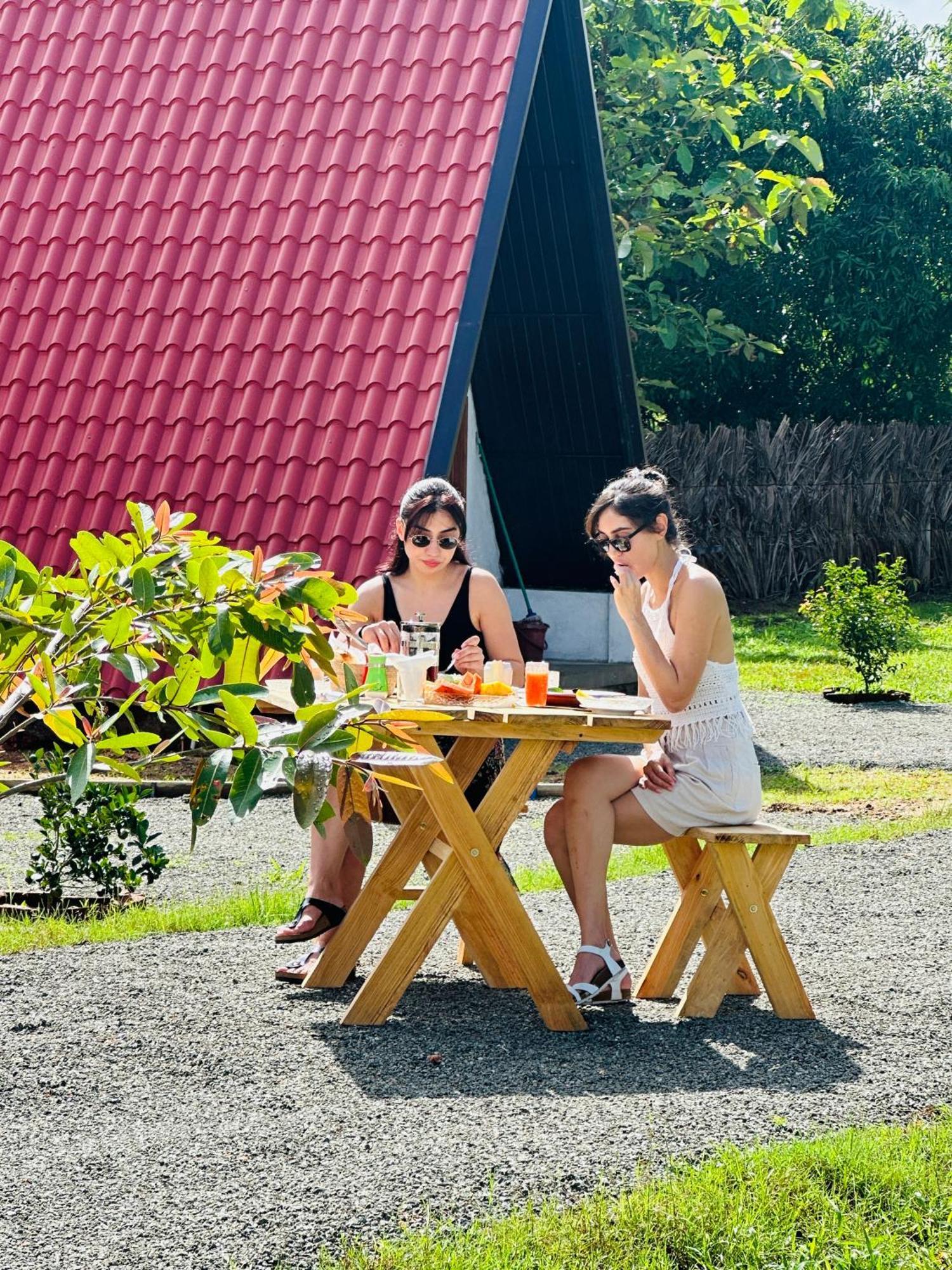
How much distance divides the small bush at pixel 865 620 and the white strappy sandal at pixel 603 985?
886 cm

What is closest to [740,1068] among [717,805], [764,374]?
[717,805]

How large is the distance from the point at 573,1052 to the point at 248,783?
9.34 ft

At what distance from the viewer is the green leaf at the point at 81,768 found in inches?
81.7

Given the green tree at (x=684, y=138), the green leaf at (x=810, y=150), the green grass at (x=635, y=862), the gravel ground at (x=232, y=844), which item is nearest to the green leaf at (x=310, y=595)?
the green grass at (x=635, y=862)

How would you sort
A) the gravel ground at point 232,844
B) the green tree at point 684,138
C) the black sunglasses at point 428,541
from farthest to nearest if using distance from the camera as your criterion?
the green tree at point 684,138
the gravel ground at point 232,844
the black sunglasses at point 428,541

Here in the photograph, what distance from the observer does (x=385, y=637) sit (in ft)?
18.9

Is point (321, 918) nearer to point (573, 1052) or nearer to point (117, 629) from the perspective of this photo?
point (573, 1052)

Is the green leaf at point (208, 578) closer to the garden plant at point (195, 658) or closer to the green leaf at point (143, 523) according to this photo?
the garden plant at point (195, 658)

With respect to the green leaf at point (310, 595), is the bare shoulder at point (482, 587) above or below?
below

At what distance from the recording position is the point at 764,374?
2672 cm

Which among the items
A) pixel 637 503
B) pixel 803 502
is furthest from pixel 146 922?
pixel 803 502

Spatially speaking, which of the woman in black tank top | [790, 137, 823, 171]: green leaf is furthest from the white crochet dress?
[790, 137, 823, 171]: green leaf

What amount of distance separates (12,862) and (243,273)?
4.17m

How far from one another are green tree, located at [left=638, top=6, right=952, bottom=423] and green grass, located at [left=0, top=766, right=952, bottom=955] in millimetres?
15739
